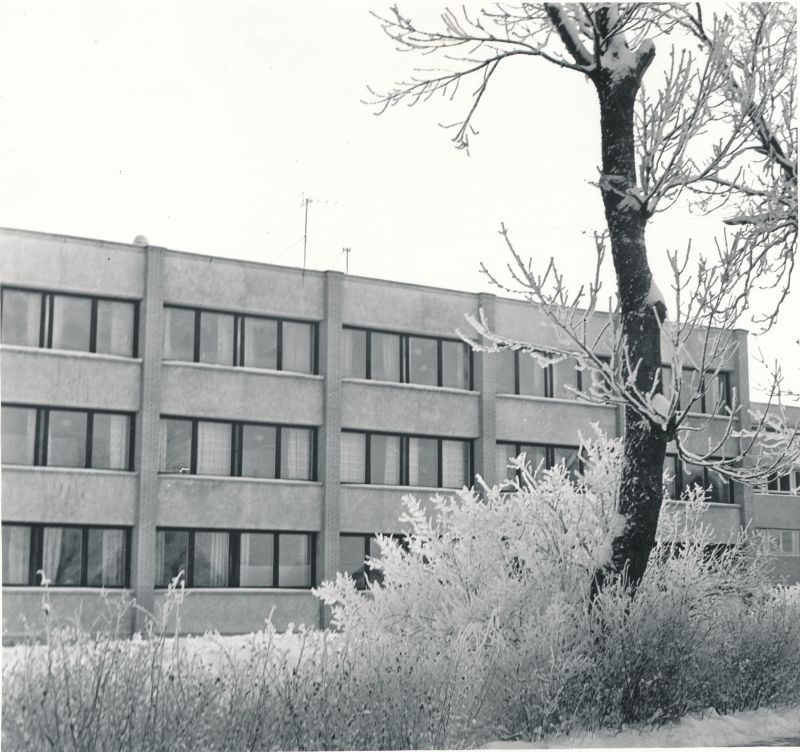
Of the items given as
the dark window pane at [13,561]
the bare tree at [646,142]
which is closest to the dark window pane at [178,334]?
the dark window pane at [13,561]

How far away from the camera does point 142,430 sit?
14.7 m

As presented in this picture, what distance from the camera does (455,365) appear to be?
54.5 ft

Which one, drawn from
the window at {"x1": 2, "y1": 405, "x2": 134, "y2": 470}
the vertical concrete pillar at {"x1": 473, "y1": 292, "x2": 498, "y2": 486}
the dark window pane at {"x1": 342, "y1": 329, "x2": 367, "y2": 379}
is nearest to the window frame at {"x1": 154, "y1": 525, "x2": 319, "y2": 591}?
the window at {"x1": 2, "y1": 405, "x2": 134, "y2": 470}

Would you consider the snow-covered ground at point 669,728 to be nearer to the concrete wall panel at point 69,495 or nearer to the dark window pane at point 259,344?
the concrete wall panel at point 69,495

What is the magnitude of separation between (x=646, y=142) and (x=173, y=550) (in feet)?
27.6

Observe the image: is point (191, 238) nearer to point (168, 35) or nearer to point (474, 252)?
point (168, 35)

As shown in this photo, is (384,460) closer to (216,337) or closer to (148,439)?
(216,337)

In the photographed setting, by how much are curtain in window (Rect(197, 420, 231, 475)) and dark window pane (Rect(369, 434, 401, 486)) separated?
6.51ft

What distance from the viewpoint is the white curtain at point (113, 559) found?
11.8 metres

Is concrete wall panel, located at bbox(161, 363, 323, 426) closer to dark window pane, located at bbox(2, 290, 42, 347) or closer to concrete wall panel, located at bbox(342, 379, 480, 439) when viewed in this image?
concrete wall panel, located at bbox(342, 379, 480, 439)

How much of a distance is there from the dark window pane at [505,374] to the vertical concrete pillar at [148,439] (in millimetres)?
5018

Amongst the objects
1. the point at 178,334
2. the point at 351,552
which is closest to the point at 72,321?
the point at 178,334

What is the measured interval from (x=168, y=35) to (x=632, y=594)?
4966mm

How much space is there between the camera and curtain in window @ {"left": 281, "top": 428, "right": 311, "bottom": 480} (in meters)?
15.5
